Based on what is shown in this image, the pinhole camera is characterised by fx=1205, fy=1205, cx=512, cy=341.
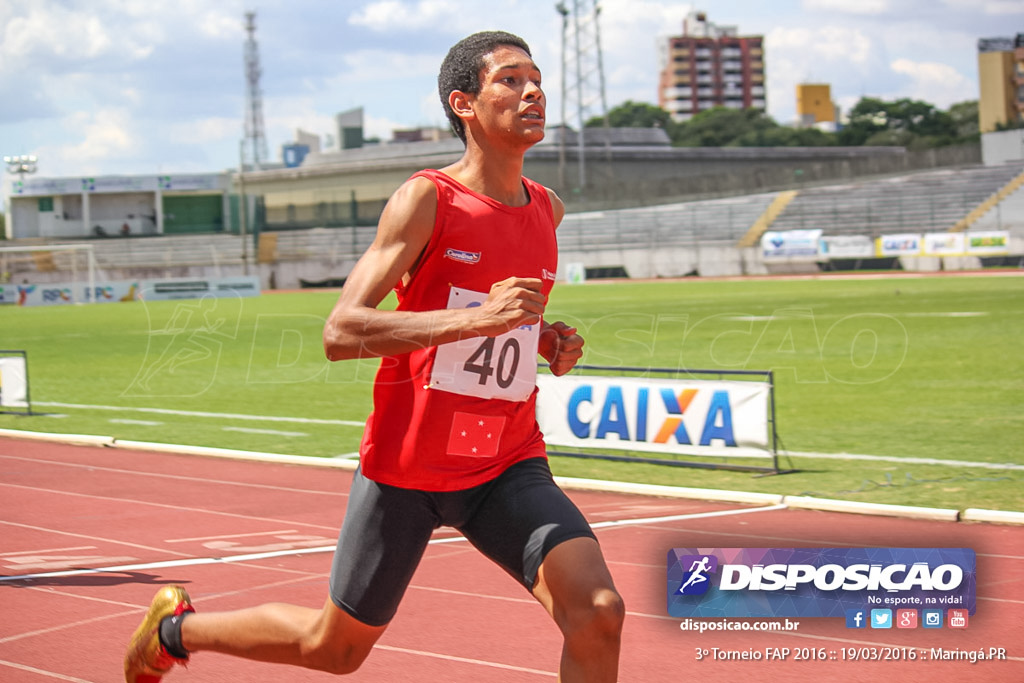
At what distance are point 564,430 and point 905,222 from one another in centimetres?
5280

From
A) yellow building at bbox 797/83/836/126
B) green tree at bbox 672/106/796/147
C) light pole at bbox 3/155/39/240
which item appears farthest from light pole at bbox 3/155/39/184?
yellow building at bbox 797/83/836/126

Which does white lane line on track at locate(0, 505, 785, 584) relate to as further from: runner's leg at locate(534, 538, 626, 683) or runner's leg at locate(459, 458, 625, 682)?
runner's leg at locate(534, 538, 626, 683)

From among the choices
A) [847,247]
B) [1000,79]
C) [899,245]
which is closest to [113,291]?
[847,247]

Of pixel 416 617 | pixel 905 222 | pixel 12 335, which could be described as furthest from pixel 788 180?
pixel 416 617

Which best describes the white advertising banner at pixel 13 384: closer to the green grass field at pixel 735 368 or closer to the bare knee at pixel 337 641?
the green grass field at pixel 735 368


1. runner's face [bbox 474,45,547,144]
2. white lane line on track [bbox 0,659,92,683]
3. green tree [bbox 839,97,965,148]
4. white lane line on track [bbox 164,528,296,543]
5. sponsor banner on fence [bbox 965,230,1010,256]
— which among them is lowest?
white lane line on track [bbox 164,528,296,543]

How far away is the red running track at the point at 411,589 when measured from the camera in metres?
4.89

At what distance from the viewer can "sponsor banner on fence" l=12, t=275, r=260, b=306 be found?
53062 millimetres

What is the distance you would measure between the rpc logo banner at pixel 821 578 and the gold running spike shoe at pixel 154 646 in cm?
192

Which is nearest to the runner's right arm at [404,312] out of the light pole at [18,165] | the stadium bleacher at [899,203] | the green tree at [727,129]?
the stadium bleacher at [899,203]

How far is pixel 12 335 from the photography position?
32125mm

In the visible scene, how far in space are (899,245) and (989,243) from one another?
3.86m

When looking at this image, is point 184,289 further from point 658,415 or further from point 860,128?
point 860,128

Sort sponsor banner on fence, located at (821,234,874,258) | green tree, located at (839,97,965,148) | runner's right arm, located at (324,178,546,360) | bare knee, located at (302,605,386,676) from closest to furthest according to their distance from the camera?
runner's right arm, located at (324,178,546,360) → bare knee, located at (302,605,386,676) → sponsor banner on fence, located at (821,234,874,258) → green tree, located at (839,97,965,148)
